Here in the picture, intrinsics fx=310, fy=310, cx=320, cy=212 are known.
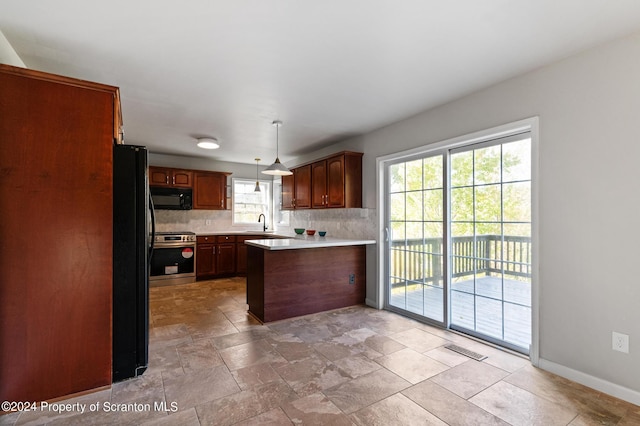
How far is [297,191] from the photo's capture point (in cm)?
572

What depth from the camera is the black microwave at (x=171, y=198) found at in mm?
5766

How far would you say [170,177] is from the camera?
19.2ft

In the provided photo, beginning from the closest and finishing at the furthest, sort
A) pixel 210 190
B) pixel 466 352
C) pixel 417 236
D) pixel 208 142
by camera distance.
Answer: pixel 466 352, pixel 417 236, pixel 208 142, pixel 210 190

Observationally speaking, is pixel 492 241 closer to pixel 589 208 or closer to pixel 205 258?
pixel 589 208

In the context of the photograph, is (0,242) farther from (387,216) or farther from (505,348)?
(505,348)

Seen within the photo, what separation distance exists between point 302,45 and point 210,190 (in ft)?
15.4

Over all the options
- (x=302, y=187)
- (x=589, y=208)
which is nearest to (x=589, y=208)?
(x=589, y=208)

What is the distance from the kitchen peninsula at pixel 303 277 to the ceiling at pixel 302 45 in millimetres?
1666

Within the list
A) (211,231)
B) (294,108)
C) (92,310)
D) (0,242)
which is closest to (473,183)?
(294,108)

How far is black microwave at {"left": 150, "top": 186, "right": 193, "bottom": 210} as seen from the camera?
18.9 feet

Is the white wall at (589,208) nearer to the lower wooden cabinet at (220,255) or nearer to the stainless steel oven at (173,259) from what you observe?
the lower wooden cabinet at (220,255)

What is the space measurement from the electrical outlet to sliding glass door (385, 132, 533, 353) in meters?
0.63

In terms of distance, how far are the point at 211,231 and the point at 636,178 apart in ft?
21.1

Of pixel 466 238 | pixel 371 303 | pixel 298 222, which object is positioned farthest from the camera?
pixel 298 222
